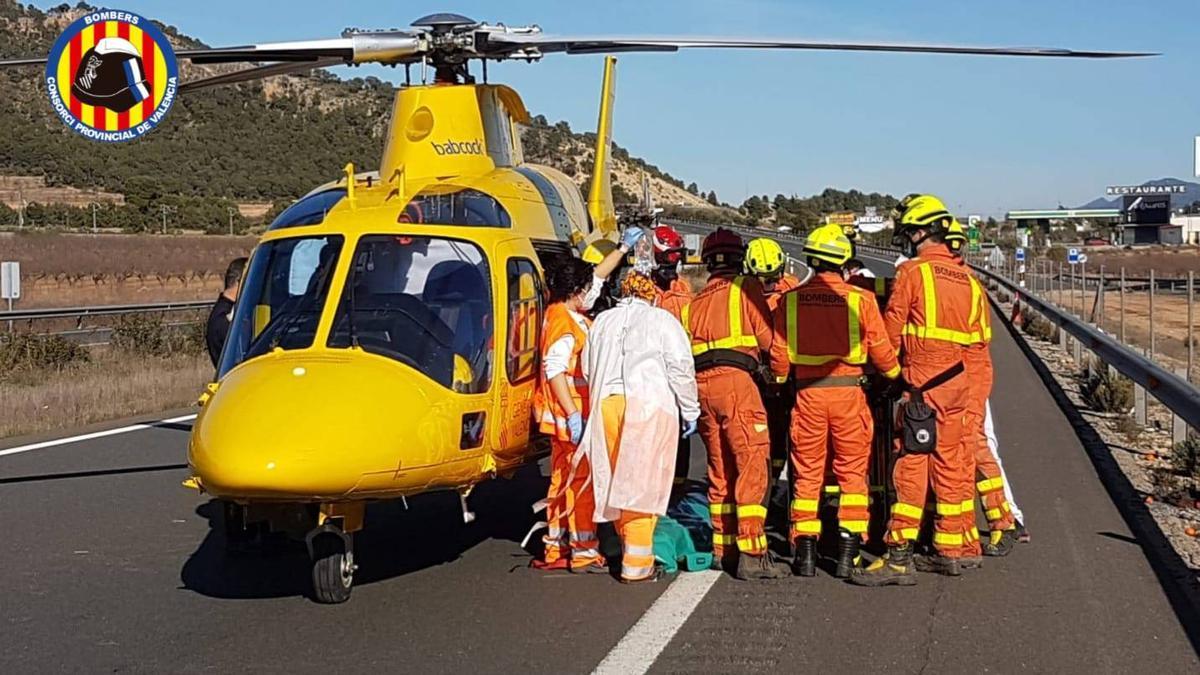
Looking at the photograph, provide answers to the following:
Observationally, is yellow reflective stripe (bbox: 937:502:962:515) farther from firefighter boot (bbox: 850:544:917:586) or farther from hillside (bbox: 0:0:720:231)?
hillside (bbox: 0:0:720:231)

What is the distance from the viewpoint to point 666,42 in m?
8.82

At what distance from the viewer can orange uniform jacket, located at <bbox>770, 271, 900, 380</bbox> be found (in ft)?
25.5

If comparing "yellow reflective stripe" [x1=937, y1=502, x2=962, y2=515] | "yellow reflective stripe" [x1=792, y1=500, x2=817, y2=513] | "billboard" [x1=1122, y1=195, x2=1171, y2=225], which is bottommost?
"yellow reflective stripe" [x1=937, y1=502, x2=962, y2=515]

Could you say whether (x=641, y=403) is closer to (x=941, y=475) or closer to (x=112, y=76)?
(x=941, y=475)

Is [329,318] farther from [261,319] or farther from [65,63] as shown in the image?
[65,63]

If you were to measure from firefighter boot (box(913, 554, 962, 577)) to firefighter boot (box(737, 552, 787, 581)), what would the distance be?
859 mm

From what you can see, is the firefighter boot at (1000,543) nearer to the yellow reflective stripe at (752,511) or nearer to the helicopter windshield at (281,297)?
the yellow reflective stripe at (752,511)

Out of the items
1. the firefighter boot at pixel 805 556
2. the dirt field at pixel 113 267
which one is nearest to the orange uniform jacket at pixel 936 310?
the firefighter boot at pixel 805 556

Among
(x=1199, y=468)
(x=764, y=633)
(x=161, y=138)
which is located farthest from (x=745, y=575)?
(x=161, y=138)

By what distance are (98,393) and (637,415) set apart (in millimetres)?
12102

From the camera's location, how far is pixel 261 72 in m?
9.65

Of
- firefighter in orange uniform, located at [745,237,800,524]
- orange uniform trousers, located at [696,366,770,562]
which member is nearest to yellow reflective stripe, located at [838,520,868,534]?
orange uniform trousers, located at [696,366,770,562]

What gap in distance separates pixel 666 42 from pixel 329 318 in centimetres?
293

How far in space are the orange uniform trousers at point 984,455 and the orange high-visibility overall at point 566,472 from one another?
7.44 ft
